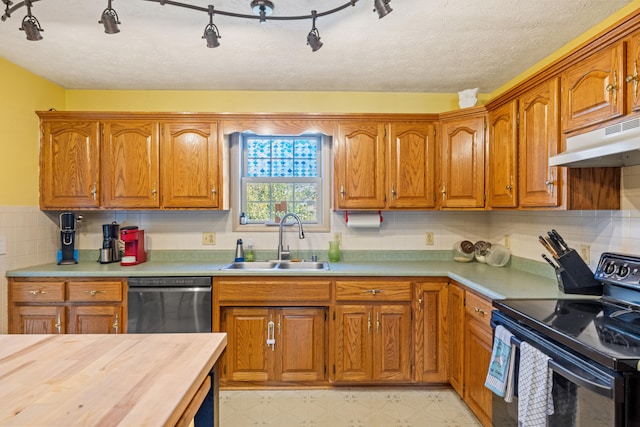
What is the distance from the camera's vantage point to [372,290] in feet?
8.16

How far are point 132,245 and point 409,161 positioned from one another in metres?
2.33

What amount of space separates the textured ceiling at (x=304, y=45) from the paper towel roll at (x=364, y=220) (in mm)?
1083

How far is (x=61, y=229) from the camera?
2.76 m

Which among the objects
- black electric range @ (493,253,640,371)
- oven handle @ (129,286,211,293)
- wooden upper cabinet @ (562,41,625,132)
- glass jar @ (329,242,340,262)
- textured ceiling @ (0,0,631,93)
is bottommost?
oven handle @ (129,286,211,293)

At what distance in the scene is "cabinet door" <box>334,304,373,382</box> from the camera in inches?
97.8

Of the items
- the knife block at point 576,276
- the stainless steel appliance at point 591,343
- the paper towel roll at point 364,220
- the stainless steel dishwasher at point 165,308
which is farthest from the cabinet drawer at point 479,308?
the stainless steel dishwasher at point 165,308

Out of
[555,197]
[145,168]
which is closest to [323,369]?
[555,197]

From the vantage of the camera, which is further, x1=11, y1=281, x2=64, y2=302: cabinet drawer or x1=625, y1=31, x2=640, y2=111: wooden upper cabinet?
x1=11, y1=281, x2=64, y2=302: cabinet drawer

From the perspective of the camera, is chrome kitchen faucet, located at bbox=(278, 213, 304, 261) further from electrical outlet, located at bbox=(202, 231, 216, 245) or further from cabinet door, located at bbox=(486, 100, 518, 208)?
cabinet door, located at bbox=(486, 100, 518, 208)

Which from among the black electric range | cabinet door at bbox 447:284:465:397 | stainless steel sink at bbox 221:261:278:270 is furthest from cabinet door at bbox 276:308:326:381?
the black electric range

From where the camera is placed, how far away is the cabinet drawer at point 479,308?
1959 millimetres

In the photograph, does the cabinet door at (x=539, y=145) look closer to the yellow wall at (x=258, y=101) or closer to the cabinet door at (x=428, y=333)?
the cabinet door at (x=428, y=333)

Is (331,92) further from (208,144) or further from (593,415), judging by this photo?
(593,415)

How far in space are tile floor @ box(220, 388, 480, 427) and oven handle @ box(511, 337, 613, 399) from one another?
1.14 meters
